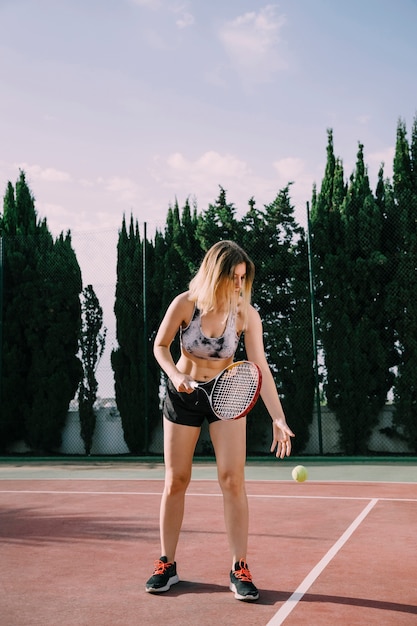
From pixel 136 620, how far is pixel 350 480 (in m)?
6.25

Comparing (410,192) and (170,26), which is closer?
(170,26)

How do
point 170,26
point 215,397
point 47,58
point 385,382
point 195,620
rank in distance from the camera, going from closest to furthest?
point 195,620
point 215,397
point 170,26
point 47,58
point 385,382

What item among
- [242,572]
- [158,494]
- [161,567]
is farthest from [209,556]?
[158,494]

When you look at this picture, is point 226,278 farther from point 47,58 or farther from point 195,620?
point 47,58

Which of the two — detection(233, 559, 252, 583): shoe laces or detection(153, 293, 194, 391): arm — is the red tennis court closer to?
detection(233, 559, 252, 583): shoe laces

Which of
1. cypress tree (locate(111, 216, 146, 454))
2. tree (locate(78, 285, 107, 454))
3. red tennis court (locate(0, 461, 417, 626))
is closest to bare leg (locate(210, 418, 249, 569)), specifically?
red tennis court (locate(0, 461, 417, 626))

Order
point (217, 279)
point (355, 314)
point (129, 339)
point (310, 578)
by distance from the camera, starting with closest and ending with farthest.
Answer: point (217, 279) < point (310, 578) < point (355, 314) < point (129, 339)

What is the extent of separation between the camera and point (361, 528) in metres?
5.62

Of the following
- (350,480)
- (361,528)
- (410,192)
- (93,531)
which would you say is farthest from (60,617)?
(410,192)

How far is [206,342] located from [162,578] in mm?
1263

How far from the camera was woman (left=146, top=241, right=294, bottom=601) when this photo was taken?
11.7 ft

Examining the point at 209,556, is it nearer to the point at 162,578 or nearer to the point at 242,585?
the point at 162,578

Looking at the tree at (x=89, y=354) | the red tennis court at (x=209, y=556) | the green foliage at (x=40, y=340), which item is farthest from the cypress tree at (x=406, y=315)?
the green foliage at (x=40, y=340)

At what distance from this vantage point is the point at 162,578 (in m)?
3.69
